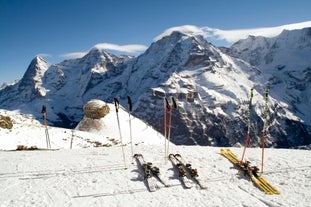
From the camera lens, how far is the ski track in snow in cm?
1906

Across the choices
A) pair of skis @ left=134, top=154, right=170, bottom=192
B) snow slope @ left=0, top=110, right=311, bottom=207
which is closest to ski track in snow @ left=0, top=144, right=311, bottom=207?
snow slope @ left=0, top=110, right=311, bottom=207

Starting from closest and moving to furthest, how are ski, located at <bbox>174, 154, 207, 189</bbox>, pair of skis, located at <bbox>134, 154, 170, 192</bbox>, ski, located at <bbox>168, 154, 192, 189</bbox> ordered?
pair of skis, located at <bbox>134, 154, 170, 192</bbox> → ski, located at <bbox>168, 154, 192, 189</bbox> → ski, located at <bbox>174, 154, 207, 189</bbox>

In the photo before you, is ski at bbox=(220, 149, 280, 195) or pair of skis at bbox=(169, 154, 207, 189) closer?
ski at bbox=(220, 149, 280, 195)

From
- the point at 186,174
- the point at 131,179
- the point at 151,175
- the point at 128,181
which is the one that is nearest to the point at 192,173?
the point at 186,174

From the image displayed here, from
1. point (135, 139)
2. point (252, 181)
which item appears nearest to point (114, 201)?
point (252, 181)

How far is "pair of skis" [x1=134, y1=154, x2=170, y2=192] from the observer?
68.2 feet

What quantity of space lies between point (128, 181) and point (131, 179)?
14.2 inches

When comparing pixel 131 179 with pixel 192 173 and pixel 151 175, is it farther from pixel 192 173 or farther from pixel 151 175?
pixel 192 173

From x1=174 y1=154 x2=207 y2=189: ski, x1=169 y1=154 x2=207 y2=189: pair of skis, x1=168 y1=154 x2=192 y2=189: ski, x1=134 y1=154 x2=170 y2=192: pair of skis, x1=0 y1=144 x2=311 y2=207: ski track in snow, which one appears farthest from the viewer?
x1=174 y1=154 x2=207 y2=189: ski

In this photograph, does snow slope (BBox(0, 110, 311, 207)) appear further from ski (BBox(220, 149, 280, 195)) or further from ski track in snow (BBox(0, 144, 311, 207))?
ski (BBox(220, 149, 280, 195))

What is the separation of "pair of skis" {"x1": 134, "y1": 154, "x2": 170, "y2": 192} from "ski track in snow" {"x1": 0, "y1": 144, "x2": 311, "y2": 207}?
0.31 m

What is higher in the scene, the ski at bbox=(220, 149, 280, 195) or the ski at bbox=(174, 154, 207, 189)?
the ski at bbox=(174, 154, 207, 189)

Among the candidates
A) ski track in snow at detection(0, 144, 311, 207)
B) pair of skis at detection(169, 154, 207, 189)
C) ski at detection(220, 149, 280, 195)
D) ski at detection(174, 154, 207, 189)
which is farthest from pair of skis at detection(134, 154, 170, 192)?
ski at detection(220, 149, 280, 195)

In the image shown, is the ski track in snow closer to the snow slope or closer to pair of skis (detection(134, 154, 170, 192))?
the snow slope
